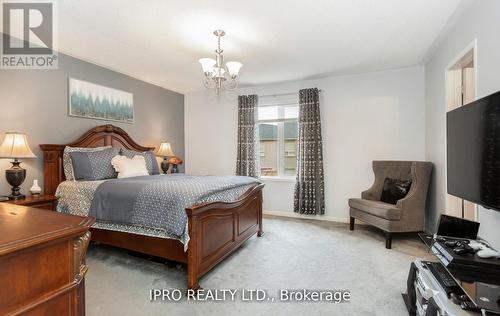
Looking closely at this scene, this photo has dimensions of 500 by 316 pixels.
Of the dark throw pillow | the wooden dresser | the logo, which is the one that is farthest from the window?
the wooden dresser

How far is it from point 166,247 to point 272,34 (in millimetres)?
2498

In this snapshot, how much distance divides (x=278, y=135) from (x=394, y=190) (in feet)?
7.14

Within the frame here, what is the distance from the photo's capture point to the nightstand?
2588 mm

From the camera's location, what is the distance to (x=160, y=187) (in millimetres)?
2381

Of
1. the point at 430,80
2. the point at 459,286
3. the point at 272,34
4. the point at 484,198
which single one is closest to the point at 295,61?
the point at 272,34

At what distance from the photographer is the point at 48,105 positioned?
316cm

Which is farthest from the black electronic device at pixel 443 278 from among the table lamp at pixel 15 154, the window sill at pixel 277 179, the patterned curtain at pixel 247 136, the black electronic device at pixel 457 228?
the table lamp at pixel 15 154

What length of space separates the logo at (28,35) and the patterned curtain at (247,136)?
2.89 metres

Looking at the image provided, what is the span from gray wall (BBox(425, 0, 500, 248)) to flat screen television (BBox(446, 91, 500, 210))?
323 mm

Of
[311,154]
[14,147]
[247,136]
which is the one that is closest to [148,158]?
[14,147]

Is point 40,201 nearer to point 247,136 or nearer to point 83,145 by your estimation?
point 83,145

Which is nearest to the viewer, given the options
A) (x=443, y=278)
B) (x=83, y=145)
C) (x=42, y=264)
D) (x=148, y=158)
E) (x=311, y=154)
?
(x=42, y=264)

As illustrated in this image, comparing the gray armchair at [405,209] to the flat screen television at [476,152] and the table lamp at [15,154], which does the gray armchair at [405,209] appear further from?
the table lamp at [15,154]

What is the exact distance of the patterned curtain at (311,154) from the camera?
429 centimetres
